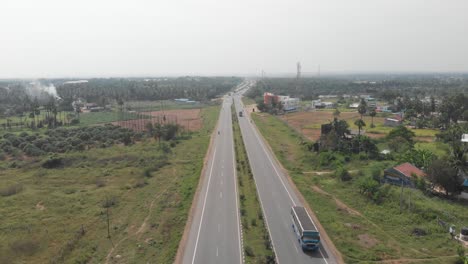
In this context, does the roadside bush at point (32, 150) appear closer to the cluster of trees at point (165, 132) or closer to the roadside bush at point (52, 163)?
the roadside bush at point (52, 163)

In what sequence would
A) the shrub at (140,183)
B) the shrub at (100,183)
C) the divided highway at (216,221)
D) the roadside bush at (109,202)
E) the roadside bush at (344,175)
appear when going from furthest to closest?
the shrub at (100,183) < the shrub at (140,183) < the roadside bush at (344,175) < the roadside bush at (109,202) < the divided highway at (216,221)

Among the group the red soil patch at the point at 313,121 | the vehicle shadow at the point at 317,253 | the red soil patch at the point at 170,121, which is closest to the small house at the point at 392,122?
the red soil patch at the point at 313,121

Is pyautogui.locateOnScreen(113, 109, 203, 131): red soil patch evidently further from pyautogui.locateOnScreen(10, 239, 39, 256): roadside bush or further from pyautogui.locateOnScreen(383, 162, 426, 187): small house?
pyautogui.locateOnScreen(10, 239, 39, 256): roadside bush

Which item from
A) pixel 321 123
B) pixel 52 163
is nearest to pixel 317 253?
pixel 52 163

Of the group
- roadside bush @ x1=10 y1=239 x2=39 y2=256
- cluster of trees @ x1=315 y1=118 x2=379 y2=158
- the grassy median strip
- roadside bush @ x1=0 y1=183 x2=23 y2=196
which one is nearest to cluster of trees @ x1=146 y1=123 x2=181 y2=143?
the grassy median strip

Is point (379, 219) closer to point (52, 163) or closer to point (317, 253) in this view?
point (317, 253)

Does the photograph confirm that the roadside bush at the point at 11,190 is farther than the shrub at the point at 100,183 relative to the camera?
No
